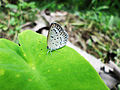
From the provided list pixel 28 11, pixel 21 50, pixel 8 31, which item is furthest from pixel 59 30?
A: pixel 28 11

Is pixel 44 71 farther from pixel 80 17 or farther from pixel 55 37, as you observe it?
pixel 80 17

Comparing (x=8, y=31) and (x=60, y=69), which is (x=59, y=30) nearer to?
(x=60, y=69)

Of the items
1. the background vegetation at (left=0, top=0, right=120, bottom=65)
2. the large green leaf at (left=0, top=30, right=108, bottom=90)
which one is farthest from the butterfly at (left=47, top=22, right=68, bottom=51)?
the background vegetation at (left=0, top=0, right=120, bottom=65)

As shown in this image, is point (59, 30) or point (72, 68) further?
point (59, 30)

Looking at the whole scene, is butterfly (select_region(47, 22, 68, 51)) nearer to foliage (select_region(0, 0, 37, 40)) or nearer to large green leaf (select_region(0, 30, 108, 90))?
large green leaf (select_region(0, 30, 108, 90))

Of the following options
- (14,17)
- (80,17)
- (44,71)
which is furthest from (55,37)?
(80,17)

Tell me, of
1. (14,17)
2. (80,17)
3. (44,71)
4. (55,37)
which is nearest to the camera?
(44,71)

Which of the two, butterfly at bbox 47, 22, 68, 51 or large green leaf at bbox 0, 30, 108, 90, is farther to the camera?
butterfly at bbox 47, 22, 68, 51
